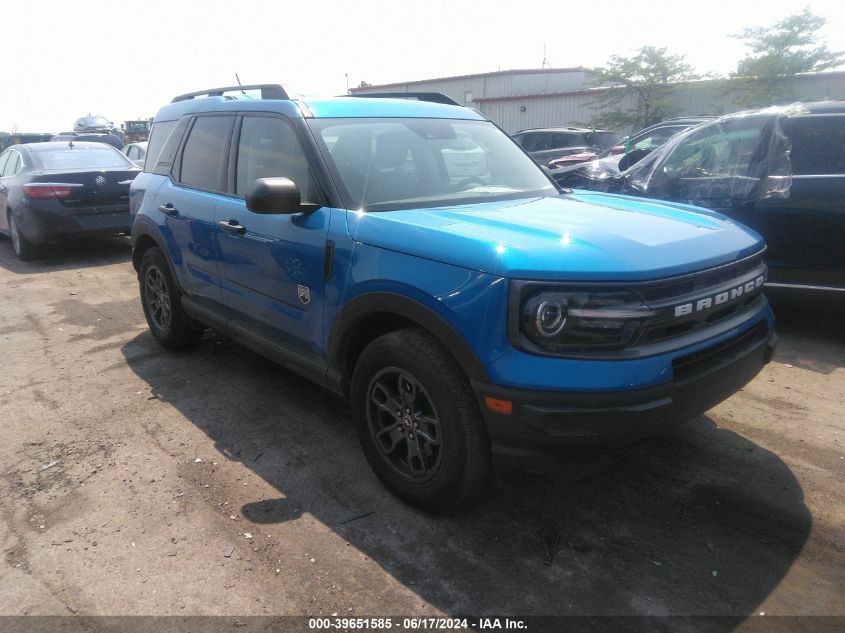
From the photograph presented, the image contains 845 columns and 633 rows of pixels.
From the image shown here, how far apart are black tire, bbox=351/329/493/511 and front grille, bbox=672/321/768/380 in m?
0.81

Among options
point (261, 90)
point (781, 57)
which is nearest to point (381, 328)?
point (261, 90)

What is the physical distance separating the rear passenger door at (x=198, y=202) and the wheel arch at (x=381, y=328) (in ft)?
4.65

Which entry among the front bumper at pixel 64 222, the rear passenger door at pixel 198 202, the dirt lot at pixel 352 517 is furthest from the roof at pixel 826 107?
the front bumper at pixel 64 222

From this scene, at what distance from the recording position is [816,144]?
4.88 m

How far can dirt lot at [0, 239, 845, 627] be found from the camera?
2.41 meters

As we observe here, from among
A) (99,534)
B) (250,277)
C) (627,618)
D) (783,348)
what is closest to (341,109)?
(250,277)

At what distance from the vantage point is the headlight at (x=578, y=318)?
7.48 ft

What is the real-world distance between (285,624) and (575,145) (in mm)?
14252

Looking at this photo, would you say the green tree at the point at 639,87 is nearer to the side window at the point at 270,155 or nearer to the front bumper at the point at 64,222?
the front bumper at the point at 64,222

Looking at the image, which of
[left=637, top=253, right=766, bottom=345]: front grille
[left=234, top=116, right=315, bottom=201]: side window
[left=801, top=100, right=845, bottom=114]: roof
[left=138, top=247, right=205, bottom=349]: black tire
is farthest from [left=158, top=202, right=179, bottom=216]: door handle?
[left=801, top=100, right=845, bottom=114]: roof

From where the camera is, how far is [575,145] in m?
14.9

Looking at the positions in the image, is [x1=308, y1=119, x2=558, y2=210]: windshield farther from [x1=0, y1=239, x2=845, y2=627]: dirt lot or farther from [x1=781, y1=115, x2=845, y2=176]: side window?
[x1=781, y1=115, x2=845, y2=176]: side window

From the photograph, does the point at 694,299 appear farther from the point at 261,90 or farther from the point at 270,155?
the point at 261,90

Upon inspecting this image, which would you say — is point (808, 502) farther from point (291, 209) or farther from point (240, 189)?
point (240, 189)
